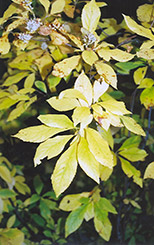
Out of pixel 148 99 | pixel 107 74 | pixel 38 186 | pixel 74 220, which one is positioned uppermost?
pixel 107 74

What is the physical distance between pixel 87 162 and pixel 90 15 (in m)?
0.28

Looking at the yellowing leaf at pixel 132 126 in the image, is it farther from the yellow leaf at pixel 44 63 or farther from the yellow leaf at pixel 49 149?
the yellow leaf at pixel 44 63

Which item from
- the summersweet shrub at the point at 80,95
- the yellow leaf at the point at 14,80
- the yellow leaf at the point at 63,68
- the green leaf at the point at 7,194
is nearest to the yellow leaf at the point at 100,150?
the summersweet shrub at the point at 80,95

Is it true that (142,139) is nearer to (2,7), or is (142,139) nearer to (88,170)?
(88,170)

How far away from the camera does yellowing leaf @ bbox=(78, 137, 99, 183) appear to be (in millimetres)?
381

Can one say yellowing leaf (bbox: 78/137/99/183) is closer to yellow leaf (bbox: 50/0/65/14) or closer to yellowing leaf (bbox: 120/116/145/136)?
yellowing leaf (bbox: 120/116/145/136)

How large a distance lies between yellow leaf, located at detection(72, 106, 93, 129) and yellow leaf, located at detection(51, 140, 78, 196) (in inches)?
2.4

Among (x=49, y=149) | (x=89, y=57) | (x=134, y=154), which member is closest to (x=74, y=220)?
(x=134, y=154)

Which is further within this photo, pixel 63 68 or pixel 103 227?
pixel 103 227

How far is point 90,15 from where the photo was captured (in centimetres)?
44

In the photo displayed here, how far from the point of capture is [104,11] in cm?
82

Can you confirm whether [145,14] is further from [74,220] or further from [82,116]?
[74,220]

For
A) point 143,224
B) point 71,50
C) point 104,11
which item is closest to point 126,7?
point 104,11

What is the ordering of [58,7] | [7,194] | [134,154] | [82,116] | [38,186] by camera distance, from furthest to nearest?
[38,186], [7,194], [134,154], [58,7], [82,116]
